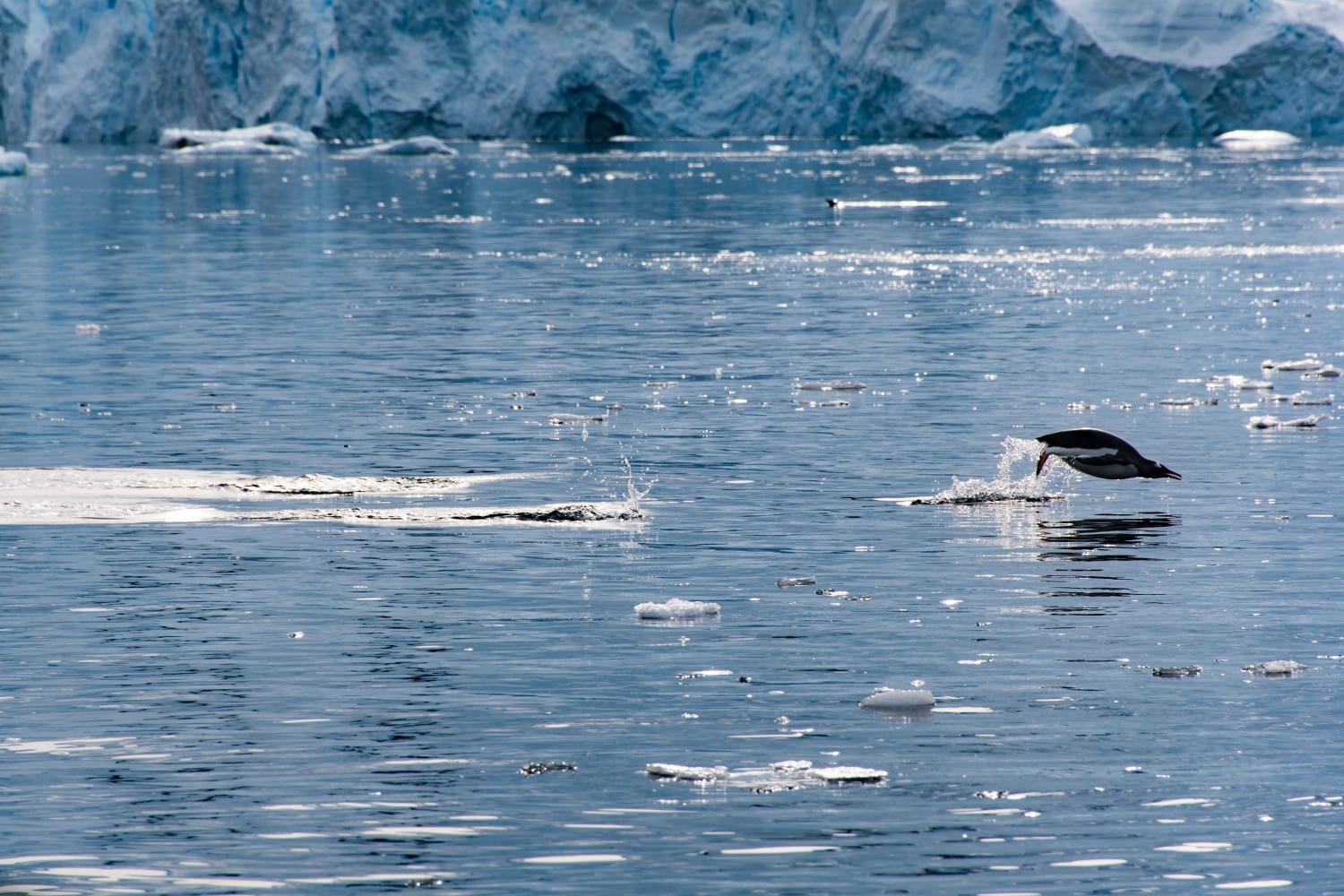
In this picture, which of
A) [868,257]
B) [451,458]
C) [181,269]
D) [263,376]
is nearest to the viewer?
[451,458]

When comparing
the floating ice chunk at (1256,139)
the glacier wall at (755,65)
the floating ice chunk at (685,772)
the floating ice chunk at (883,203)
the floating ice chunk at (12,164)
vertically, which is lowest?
the floating ice chunk at (12,164)

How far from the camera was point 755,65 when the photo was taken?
356 ft

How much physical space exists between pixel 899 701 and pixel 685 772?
136cm

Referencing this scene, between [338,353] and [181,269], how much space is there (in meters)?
14.2

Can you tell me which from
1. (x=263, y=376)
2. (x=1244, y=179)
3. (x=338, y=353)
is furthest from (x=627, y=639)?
(x=1244, y=179)

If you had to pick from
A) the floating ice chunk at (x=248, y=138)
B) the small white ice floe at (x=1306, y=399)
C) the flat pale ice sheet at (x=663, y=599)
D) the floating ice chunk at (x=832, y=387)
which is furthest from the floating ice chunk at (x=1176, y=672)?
the floating ice chunk at (x=248, y=138)

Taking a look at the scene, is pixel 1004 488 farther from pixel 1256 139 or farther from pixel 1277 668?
pixel 1256 139

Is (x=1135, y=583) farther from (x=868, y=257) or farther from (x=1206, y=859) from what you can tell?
(x=868, y=257)

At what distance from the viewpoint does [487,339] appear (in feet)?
85.7

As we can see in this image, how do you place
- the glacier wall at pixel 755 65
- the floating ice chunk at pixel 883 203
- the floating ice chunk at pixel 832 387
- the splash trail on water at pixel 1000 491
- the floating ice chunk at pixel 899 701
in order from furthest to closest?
the glacier wall at pixel 755 65 → the floating ice chunk at pixel 883 203 → the floating ice chunk at pixel 832 387 → the splash trail on water at pixel 1000 491 → the floating ice chunk at pixel 899 701

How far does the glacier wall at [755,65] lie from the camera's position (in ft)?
346

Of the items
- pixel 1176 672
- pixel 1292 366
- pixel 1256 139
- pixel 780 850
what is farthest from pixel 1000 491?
pixel 1256 139

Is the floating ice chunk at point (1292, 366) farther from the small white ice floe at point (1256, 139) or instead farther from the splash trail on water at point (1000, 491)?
the small white ice floe at point (1256, 139)

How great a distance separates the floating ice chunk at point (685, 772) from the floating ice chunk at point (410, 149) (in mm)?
98444
